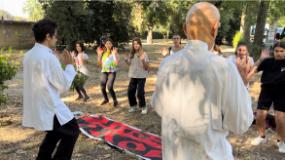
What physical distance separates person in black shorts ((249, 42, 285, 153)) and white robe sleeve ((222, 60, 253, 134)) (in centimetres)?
411

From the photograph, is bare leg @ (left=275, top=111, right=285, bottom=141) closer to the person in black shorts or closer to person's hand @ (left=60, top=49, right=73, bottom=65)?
the person in black shorts

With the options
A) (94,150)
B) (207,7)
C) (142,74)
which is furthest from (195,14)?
(142,74)

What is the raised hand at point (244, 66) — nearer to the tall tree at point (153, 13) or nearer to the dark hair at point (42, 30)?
the dark hair at point (42, 30)

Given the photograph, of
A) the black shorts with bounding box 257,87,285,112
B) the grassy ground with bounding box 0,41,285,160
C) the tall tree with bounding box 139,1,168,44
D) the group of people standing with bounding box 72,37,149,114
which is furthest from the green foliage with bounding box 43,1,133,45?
the black shorts with bounding box 257,87,285,112

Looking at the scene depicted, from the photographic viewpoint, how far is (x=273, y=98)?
19.2 feet

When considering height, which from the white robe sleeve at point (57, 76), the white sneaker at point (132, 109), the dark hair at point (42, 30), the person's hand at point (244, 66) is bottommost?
the white sneaker at point (132, 109)

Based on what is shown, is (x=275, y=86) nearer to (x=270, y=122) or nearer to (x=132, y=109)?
(x=270, y=122)

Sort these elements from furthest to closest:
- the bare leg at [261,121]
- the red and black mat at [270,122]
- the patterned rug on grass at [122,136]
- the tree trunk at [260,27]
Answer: the tree trunk at [260,27]
the red and black mat at [270,122]
the bare leg at [261,121]
the patterned rug on grass at [122,136]

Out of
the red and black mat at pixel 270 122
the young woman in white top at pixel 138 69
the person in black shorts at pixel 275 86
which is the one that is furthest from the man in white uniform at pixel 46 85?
the red and black mat at pixel 270 122

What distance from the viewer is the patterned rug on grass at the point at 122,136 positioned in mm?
5526

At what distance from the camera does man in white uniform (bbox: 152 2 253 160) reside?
186cm

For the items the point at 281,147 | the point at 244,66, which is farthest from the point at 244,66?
the point at 281,147

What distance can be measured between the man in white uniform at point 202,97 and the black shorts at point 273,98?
4032 millimetres

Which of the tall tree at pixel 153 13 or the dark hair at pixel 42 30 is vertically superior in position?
the tall tree at pixel 153 13
